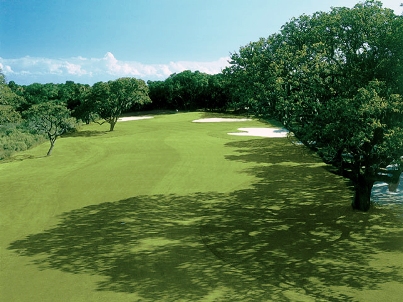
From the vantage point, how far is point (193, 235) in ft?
67.2

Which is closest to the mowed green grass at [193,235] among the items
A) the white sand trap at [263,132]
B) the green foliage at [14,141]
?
the green foliage at [14,141]

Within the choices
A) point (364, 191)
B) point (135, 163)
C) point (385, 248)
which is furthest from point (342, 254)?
point (135, 163)

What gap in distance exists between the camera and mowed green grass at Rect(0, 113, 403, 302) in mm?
14734

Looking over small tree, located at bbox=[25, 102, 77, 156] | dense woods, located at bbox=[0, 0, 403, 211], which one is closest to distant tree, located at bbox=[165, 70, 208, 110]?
small tree, located at bbox=[25, 102, 77, 156]

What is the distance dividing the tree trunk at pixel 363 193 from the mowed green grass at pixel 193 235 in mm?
883

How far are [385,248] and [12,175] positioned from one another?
3481 cm

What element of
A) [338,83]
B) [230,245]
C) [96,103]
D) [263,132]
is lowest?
[230,245]

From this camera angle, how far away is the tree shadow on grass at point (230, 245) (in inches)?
582

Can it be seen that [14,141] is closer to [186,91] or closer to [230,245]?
[230,245]

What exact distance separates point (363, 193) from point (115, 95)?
57.1 metres

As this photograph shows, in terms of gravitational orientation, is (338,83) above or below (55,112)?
above

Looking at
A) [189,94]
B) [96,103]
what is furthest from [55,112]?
[189,94]

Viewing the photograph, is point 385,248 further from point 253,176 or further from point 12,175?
point 12,175

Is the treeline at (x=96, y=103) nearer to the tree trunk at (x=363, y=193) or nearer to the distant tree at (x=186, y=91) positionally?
the distant tree at (x=186, y=91)
